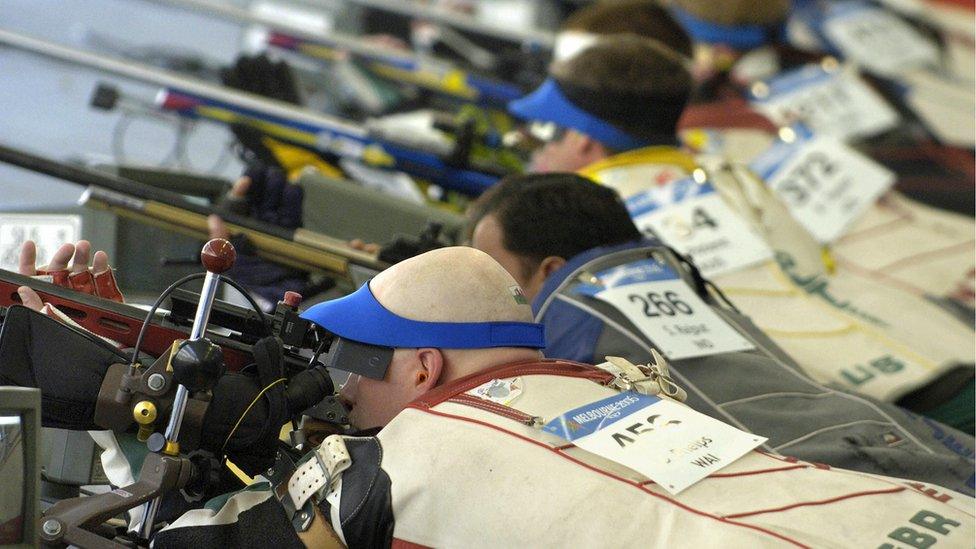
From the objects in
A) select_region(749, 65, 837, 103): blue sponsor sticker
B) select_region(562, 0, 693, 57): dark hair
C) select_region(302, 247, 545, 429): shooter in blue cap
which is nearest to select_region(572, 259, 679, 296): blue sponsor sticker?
select_region(302, 247, 545, 429): shooter in blue cap

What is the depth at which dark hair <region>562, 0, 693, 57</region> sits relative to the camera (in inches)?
138

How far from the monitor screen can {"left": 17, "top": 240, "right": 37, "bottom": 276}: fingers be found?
40cm

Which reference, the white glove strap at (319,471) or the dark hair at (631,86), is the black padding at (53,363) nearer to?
the white glove strap at (319,471)

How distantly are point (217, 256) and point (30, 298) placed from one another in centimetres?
30

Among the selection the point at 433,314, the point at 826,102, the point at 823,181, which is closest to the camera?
the point at 433,314

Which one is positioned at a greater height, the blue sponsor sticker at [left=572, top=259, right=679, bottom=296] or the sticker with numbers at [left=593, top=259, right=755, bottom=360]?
the blue sponsor sticker at [left=572, top=259, right=679, bottom=296]

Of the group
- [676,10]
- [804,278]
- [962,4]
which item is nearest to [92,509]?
[804,278]

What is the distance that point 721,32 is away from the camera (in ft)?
13.8

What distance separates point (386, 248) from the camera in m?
2.41

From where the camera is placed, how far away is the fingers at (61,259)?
1.61 metres

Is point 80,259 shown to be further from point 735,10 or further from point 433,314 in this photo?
point 735,10

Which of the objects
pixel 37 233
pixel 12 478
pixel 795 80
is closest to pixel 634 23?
pixel 795 80

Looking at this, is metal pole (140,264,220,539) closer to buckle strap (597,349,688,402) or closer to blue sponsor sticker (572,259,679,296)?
buckle strap (597,349,688,402)

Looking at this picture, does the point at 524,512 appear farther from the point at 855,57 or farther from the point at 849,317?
the point at 855,57
